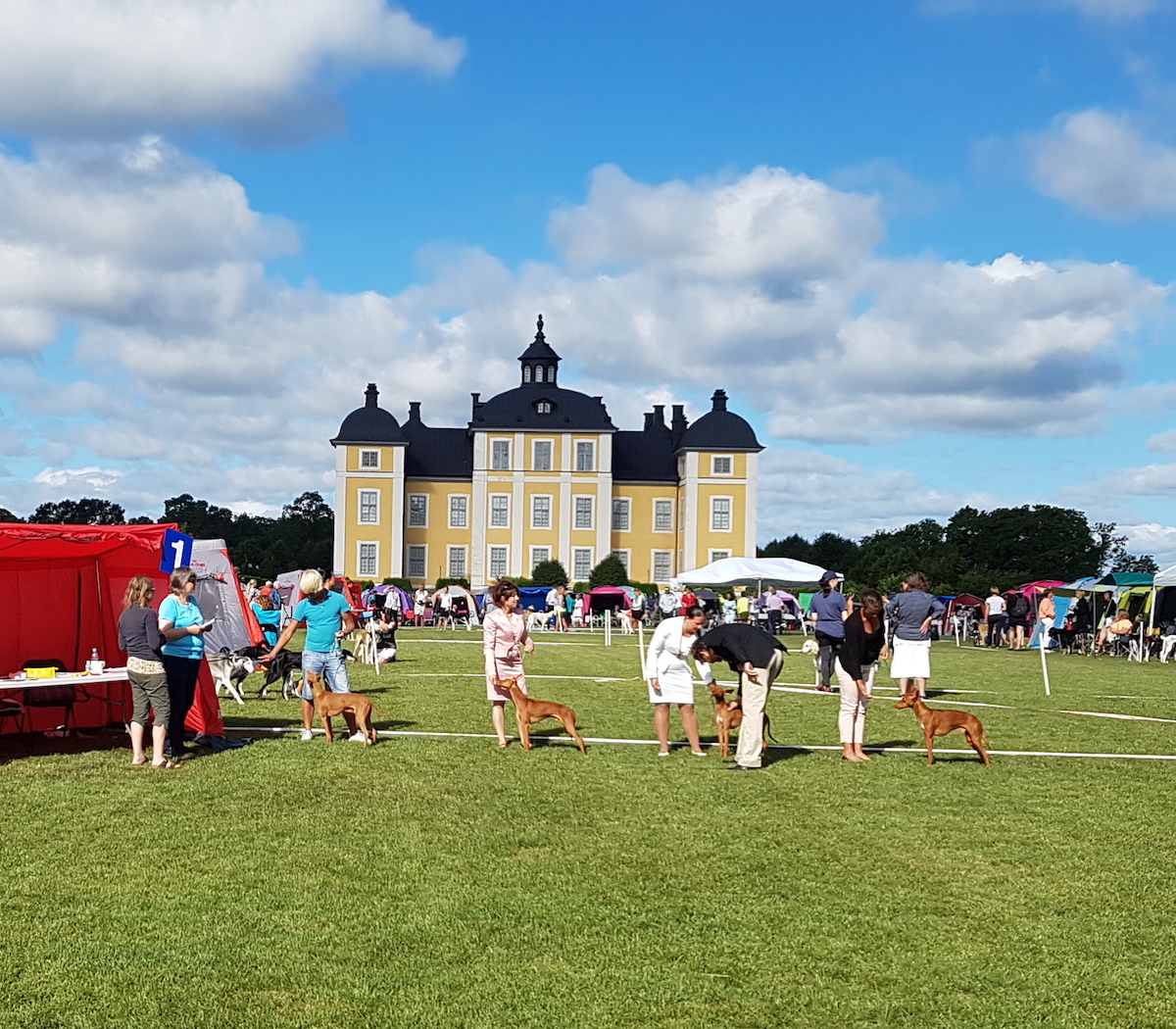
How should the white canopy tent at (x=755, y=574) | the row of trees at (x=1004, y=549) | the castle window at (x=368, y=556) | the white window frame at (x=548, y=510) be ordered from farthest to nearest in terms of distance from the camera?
the row of trees at (x=1004, y=549) → the castle window at (x=368, y=556) → the white window frame at (x=548, y=510) → the white canopy tent at (x=755, y=574)

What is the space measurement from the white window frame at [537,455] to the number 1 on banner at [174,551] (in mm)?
63681

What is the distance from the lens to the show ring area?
18.1 feet

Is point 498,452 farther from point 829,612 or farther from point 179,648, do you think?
point 179,648

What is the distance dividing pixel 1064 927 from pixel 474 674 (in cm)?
1684

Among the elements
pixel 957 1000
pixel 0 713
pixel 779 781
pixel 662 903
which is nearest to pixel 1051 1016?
pixel 957 1000

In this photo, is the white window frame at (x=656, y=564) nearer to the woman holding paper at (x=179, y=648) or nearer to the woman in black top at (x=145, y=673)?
the woman holding paper at (x=179, y=648)

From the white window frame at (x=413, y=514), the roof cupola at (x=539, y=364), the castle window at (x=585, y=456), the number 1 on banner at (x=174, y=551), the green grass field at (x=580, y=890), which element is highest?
the roof cupola at (x=539, y=364)

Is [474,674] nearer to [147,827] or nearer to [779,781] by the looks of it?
[779,781]

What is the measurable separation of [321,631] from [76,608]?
334cm

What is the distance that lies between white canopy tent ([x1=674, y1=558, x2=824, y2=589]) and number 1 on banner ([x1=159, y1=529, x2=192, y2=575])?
78.0 ft

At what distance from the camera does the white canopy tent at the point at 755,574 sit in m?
36.6

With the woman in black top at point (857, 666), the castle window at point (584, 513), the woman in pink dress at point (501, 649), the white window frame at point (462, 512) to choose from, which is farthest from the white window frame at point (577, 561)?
the woman in black top at point (857, 666)

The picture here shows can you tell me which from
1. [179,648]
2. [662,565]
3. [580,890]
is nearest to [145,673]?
[179,648]

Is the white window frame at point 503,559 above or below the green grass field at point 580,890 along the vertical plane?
above
